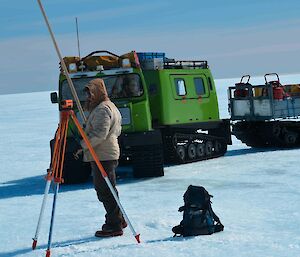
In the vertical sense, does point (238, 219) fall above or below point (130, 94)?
below

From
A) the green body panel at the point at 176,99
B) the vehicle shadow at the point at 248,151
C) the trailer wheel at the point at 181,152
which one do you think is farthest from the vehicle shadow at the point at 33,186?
the vehicle shadow at the point at 248,151

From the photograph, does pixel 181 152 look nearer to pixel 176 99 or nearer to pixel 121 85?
pixel 176 99

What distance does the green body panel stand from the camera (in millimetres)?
13539

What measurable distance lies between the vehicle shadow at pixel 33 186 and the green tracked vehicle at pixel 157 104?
0.42m

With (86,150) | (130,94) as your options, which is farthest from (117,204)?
(130,94)

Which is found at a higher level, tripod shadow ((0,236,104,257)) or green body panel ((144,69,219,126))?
green body panel ((144,69,219,126))

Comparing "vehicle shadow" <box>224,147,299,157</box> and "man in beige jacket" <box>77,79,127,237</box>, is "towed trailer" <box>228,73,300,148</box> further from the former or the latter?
"man in beige jacket" <box>77,79,127,237</box>

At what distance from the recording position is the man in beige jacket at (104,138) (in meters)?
6.29

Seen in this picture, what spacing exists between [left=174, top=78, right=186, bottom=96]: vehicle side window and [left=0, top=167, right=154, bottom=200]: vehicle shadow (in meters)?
2.31

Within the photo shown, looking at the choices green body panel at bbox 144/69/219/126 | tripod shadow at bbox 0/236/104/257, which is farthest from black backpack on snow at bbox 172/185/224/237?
green body panel at bbox 144/69/219/126

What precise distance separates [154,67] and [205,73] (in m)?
1.84

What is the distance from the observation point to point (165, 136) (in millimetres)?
13586

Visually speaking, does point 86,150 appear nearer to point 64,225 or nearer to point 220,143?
point 64,225

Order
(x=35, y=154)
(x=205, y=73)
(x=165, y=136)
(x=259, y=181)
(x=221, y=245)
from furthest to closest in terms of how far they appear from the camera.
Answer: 1. (x=35, y=154)
2. (x=205, y=73)
3. (x=165, y=136)
4. (x=259, y=181)
5. (x=221, y=245)
